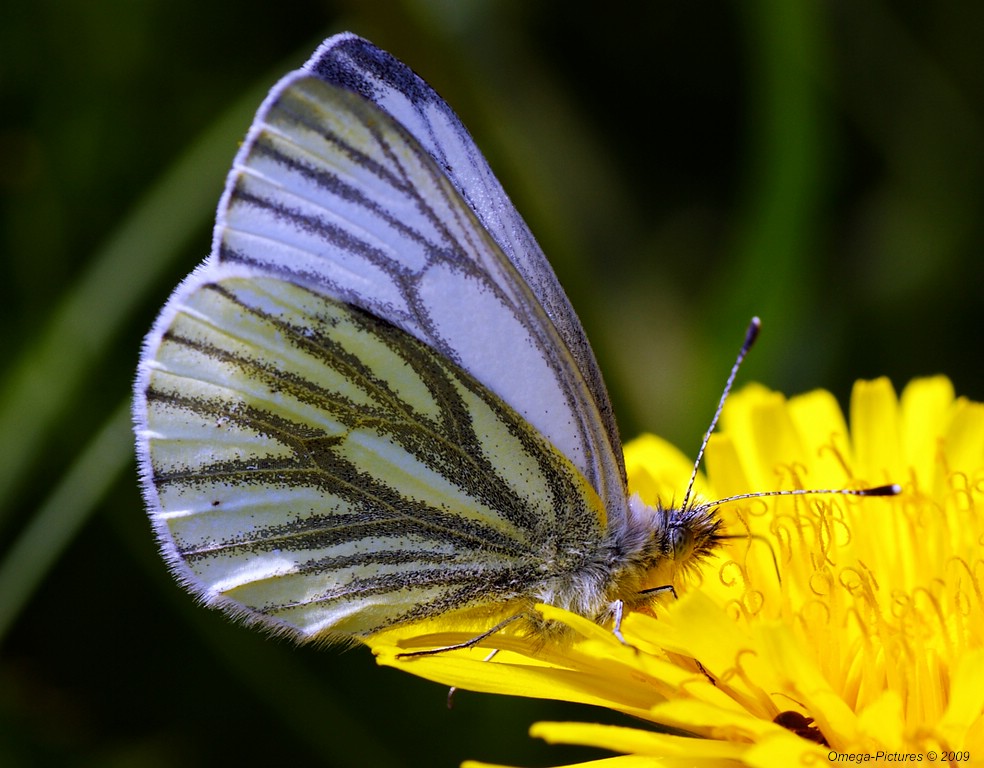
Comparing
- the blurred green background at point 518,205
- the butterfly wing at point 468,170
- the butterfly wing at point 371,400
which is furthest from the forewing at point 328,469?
the blurred green background at point 518,205

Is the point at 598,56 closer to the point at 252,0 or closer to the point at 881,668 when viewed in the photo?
the point at 252,0

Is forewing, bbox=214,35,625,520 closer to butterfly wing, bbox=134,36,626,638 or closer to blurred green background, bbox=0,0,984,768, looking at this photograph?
butterfly wing, bbox=134,36,626,638

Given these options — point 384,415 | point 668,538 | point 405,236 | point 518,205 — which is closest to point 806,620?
point 668,538

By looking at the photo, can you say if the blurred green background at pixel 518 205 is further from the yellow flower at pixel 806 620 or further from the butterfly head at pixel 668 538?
the butterfly head at pixel 668 538

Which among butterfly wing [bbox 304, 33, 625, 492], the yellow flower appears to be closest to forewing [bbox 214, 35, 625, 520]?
butterfly wing [bbox 304, 33, 625, 492]

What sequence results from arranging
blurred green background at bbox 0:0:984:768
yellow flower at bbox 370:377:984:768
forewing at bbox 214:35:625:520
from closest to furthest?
1. yellow flower at bbox 370:377:984:768
2. forewing at bbox 214:35:625:520
3. blurred green background at bbox 0:0:984:768

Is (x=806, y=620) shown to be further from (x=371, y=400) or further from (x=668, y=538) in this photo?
(x=371, y=400)
